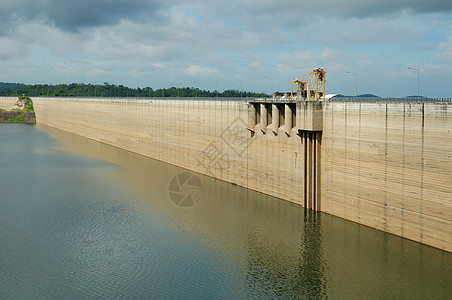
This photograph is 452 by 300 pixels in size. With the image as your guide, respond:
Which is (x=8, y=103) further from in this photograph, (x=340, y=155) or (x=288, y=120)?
(x=340, y=155)

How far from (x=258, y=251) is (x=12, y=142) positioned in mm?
81213

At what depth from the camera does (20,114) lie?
156 metres

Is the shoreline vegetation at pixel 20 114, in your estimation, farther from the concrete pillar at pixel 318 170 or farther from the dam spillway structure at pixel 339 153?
the concrete pillar at pixel 318 170

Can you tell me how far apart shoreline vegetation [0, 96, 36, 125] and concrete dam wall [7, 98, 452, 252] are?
110263 mm

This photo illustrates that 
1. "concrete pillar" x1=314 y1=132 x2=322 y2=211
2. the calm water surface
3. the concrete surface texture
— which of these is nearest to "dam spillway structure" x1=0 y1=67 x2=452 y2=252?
"concrete pillar" x1=314 y1=132 x2=322 y2=211

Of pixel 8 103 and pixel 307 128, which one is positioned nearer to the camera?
pixel 307 128

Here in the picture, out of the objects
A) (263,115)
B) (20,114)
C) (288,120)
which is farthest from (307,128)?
(20,114)

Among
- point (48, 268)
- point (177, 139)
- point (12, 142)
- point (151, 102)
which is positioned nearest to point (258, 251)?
point (48, 268)

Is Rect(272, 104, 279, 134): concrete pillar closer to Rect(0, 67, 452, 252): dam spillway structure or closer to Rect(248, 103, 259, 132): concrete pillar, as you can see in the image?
Rect(0, 67, 452, 252): dam spillway structure

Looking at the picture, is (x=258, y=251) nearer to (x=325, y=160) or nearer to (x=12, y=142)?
(x=325, y=160)

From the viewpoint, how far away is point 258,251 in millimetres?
30891

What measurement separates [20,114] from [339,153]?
14732 cm

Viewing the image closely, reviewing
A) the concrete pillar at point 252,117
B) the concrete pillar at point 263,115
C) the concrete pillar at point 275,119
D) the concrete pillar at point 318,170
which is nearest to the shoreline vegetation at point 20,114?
the concrete pillar at point 252,117

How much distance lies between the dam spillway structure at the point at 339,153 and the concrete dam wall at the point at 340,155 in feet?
0.24
